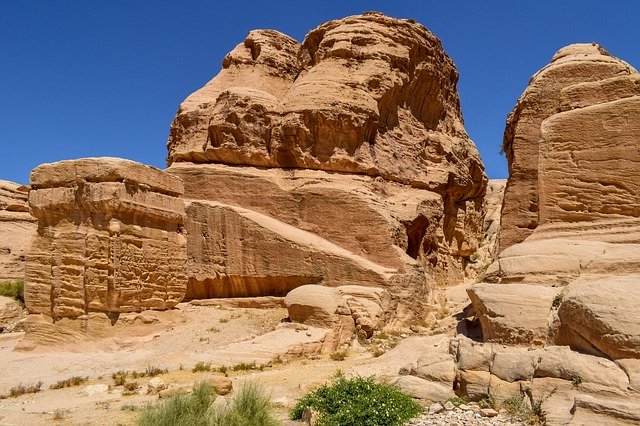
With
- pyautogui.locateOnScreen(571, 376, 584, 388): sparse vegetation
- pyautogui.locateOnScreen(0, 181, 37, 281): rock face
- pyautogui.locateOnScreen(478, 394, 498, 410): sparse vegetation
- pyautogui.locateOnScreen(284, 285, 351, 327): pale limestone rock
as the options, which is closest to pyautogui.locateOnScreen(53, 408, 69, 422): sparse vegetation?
pyautogui.locateOnScreen(478, 394, 498, 410): sparse vegetation

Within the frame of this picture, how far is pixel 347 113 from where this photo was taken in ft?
65.8

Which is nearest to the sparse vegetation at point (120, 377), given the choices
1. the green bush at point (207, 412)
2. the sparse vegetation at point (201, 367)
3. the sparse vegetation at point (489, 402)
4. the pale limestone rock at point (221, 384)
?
the sparse vegetation at point (201, 367)

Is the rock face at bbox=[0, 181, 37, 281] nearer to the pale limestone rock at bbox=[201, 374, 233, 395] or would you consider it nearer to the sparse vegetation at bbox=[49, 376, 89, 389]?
the sparse vegetation at bbox=[49, 376, 89, 389]

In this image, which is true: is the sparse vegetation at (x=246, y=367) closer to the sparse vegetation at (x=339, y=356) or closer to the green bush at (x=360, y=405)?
the sparse vegetation at (x=339, y=356)

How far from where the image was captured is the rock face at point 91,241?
14766 millimetres

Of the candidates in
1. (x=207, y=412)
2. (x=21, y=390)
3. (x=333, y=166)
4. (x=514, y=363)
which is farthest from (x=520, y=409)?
(x=333, y=166)

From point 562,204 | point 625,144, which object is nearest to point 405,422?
point 562,204

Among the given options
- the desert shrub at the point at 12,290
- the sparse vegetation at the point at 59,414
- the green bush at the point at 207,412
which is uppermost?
the desert shrub at the point at 12,290

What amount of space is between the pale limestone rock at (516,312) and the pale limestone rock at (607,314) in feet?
1.10

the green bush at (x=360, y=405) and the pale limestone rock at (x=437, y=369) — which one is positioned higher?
the pale limestone rock at (x=437, y=369)

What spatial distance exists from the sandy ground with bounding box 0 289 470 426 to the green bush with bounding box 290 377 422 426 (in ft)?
1.62

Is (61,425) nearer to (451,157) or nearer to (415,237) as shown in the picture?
(415,237)

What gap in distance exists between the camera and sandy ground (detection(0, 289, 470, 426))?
30.7 ft

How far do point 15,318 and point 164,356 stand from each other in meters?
12.1
